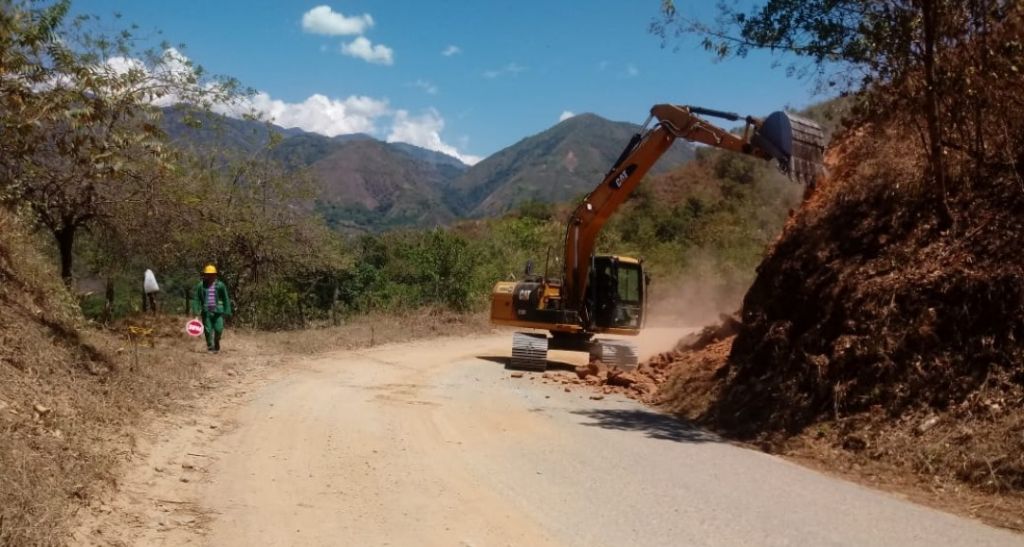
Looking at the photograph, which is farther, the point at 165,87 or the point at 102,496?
the point at 165,87

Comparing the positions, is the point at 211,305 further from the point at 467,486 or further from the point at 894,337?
the point at 894,337

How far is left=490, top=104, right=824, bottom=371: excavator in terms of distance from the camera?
16.0 metres

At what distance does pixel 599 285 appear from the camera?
18000mm

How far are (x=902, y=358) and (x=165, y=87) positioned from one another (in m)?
9.55

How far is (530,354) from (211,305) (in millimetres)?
6149

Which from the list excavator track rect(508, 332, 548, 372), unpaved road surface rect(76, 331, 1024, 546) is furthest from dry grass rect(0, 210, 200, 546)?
excavator track rect(508, 332, 548, 372)

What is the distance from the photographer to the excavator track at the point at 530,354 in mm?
16922

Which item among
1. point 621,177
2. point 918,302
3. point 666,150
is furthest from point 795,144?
point 918,302

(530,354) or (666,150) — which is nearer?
(666,150)

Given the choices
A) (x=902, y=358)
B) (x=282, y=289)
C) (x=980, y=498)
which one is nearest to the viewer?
(x=980, y=498)

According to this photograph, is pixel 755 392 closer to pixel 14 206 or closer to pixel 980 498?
pixel 980 498

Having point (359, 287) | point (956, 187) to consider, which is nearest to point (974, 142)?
point (956, 187)

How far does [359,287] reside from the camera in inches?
1252

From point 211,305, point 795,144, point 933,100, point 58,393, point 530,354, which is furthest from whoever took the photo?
point 530,354
